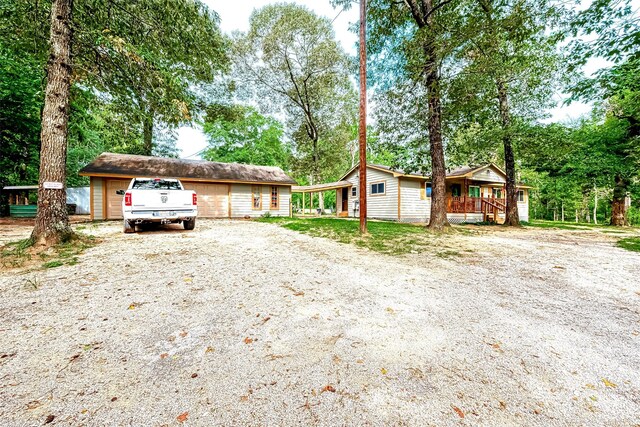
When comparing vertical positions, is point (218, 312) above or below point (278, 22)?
below

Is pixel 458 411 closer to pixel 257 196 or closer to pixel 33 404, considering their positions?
pixel 33 404

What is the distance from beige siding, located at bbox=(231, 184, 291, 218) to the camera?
17422mm

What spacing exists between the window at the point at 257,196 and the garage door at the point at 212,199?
1788mm

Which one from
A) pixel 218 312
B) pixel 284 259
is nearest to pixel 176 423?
pixel 218 312

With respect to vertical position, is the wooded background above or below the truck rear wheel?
above

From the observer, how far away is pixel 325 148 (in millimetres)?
26953

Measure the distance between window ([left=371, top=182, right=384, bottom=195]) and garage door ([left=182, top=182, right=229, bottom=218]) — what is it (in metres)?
10.4

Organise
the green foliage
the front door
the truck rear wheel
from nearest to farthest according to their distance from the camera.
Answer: the truck rear wheel, the green foliage, the front door

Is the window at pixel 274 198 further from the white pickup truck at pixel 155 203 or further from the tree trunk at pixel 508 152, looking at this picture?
the tree trunk at pixel 508 152

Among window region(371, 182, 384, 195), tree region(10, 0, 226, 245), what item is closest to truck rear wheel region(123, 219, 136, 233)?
tree region(10, 0, 226, 245)

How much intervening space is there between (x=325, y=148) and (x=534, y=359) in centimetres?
2621

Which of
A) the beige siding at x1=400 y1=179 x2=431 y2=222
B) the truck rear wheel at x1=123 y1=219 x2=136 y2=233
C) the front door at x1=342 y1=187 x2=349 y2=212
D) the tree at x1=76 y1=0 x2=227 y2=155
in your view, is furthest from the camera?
the front door at x1=342 y1=187 x2=349 y2=212

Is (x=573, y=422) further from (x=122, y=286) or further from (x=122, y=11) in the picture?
(x=122, y=11)

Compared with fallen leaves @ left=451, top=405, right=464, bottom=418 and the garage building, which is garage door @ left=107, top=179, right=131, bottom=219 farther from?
fallen leaves @ left=451, top=405, right=464, bottom=418
